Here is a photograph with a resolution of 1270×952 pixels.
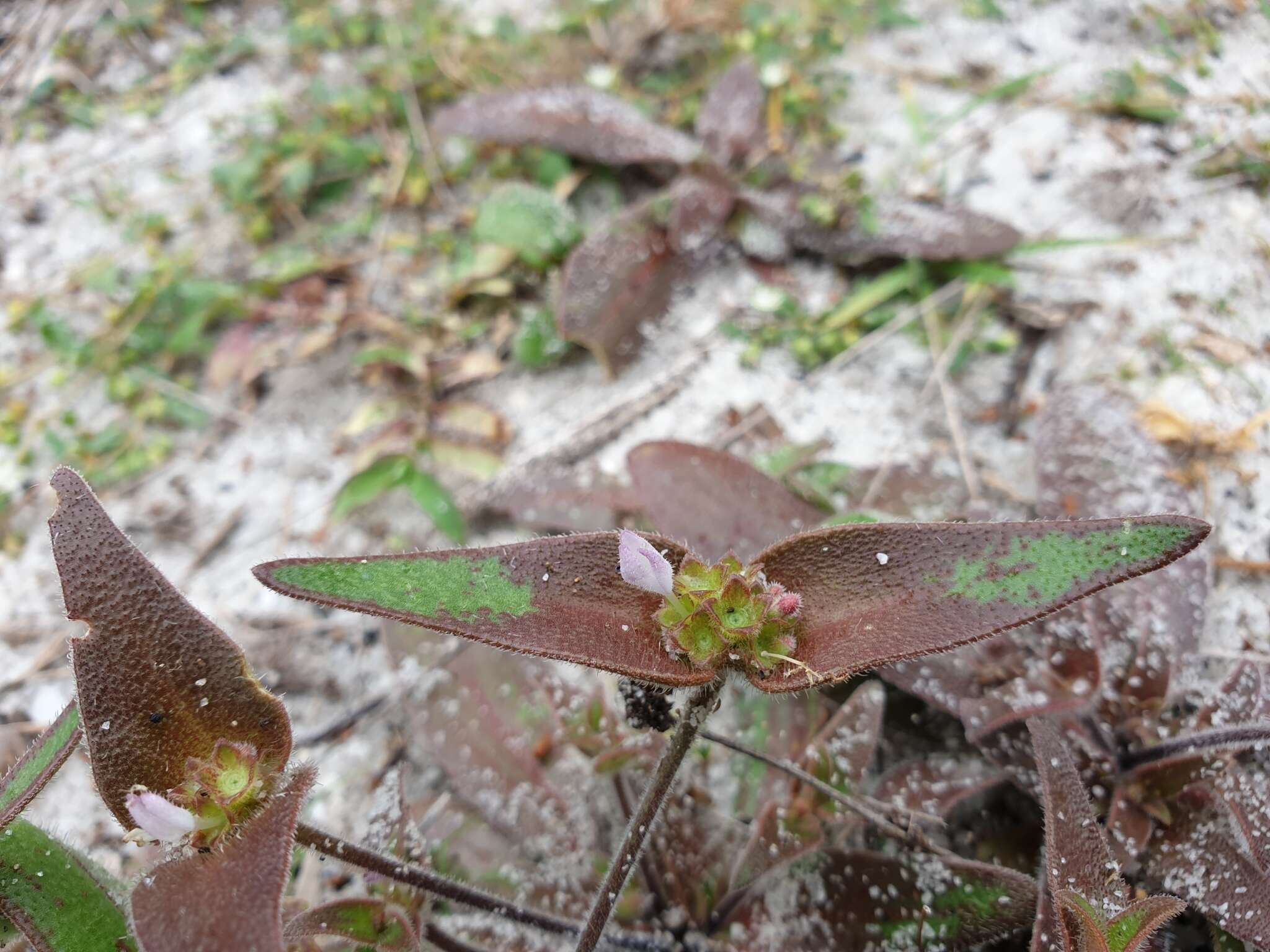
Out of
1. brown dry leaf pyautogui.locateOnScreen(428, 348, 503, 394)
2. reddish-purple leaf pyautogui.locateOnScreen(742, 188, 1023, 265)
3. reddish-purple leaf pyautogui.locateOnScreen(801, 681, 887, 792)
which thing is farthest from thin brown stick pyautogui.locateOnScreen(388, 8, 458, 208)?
reddish-purple leaf pyautogui.locateOnScreen(801, 681, 887, 792)

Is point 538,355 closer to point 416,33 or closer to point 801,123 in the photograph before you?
point 801,123

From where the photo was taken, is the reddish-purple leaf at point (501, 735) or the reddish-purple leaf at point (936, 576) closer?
the reddish-purple leaf at point (936, 576)

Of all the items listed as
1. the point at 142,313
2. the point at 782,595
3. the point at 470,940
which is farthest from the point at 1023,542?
the point at 142,313

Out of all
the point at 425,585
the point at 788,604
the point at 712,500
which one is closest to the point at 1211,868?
the point at 788,604

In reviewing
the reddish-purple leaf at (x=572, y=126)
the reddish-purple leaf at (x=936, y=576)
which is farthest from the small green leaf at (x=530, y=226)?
the reddish-purple leaf at (x=936, y=576)

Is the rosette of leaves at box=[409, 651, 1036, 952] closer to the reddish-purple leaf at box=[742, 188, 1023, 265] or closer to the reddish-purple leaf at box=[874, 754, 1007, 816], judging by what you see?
the reddish-purple leaf at box=[874, 754, 1007, 816]

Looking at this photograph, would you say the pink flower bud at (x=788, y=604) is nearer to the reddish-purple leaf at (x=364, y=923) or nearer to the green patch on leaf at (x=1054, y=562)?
the green patch on leaf at (x=1054, y=562)
